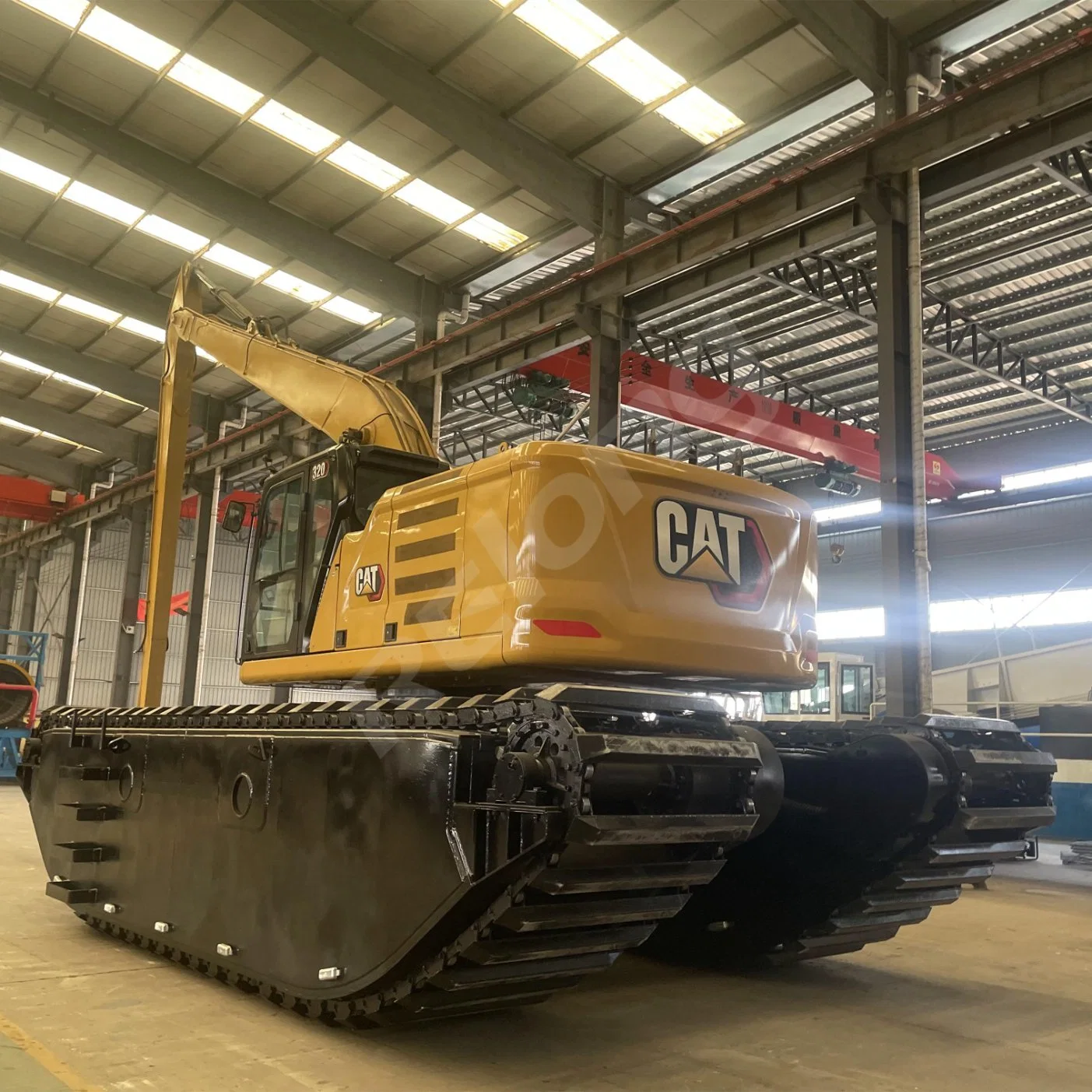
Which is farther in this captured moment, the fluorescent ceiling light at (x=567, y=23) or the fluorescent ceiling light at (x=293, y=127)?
the fluorescent ceiling light at (x=293, y=127)

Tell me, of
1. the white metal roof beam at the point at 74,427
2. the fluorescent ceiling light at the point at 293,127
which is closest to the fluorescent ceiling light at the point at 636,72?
the fluorescent ceiling light at the point at 293,127

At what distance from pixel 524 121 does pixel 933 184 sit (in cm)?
528

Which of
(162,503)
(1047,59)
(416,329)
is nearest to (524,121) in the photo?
(416,329)

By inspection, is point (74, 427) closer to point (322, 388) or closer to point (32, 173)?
point (32, 173)

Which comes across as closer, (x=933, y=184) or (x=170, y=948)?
(x=170, y=948)

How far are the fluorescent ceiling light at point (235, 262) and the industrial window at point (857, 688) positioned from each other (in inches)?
455

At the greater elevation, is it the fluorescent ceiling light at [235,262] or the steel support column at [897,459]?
the fluorescent ceiling light at [235,262]

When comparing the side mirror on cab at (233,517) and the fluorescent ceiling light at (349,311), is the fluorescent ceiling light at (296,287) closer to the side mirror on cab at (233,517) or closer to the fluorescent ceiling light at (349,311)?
the fluorescent ceiling light at (349,311)

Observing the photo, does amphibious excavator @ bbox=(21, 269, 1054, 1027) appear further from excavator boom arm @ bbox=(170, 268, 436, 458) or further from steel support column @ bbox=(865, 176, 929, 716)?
steel support column @ bbox=(865, 176, 929, 716)

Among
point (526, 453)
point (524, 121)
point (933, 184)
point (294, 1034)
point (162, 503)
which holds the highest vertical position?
point (524, 121)

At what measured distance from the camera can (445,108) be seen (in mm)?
12586

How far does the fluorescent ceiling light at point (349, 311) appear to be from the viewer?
17.9 metres

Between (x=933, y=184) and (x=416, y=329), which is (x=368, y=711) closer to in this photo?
(x=933, y=184)

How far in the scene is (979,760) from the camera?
18.2ft
